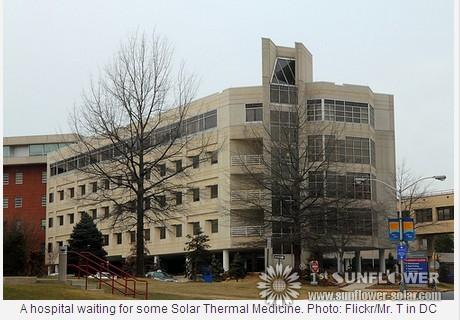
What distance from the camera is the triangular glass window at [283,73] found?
1614 centimetres

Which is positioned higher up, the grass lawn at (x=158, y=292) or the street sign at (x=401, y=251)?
the street sign at (x=401, y=251)

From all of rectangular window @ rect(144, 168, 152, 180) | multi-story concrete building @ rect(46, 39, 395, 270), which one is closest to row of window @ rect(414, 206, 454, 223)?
multi-story concrete building @ rect(46, 39, 395, 270)

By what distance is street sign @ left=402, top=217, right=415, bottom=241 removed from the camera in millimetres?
13094

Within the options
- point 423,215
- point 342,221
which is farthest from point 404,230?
point 342,221

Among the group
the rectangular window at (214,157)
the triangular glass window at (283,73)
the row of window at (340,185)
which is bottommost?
the row of window at (340,185)

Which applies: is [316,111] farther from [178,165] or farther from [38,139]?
[38,139]

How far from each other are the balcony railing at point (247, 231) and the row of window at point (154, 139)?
3.45 meters

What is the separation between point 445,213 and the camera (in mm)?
12148

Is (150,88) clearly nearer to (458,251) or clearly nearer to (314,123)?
(314,123)

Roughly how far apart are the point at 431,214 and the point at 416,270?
1.95 m

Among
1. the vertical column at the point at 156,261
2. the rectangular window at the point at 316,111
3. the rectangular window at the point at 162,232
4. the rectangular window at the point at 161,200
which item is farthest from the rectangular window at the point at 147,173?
the rectangular window at the point at 316,111

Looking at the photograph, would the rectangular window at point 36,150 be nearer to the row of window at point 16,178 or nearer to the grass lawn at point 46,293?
the row of window at point 16,178

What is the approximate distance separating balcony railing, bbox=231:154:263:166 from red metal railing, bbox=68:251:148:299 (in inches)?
216

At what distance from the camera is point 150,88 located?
53.8ft
